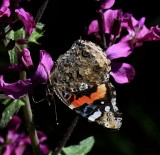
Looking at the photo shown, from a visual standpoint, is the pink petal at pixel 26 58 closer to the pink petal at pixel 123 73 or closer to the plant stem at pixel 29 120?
the plant stem at pixel 29 120

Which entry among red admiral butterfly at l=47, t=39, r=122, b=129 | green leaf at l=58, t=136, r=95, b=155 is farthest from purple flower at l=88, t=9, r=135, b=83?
green leaf at l=58, t=136, r=95, b=155

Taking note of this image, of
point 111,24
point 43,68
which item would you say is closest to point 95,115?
point 43,68

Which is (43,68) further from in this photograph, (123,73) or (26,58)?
(123,73)

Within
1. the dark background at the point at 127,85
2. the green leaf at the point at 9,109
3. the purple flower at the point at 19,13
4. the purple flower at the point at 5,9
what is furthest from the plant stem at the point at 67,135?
the dark background at the point at 127,85

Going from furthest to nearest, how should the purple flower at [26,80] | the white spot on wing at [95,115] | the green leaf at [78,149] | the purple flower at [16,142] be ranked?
1. the purple flower at [16,142]
2. the green leaf at [78,149]
3. the purple flower at [26,80]
4. the white spot on wing at [95,115]

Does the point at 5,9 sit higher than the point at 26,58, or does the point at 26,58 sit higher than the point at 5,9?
the point at 5,9

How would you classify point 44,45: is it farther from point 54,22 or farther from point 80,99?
point 80,99
